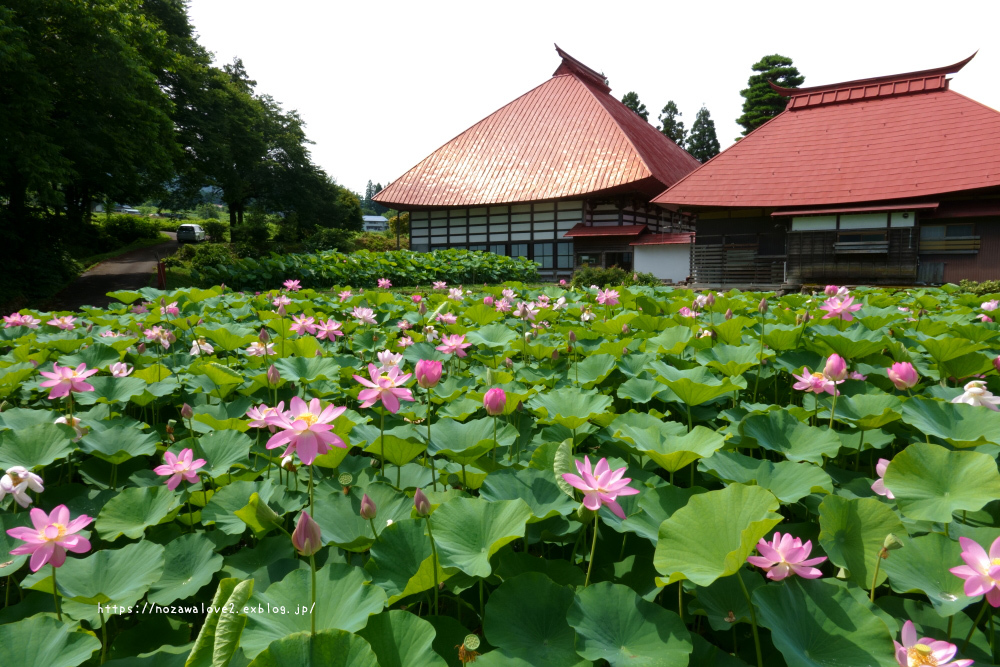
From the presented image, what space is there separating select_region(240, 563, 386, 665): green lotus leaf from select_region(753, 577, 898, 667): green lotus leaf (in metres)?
0.58

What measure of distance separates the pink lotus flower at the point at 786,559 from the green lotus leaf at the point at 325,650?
1.92 feet

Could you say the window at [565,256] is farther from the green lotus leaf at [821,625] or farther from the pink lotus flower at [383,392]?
the green lotus leaf at [821,625]

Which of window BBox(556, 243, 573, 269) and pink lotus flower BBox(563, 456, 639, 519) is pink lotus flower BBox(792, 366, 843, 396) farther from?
window BBox(556, 243, 573, 269)

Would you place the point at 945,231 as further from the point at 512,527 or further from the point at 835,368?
the point at 512,527

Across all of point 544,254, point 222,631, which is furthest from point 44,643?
point 544,254

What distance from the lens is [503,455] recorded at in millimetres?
1545

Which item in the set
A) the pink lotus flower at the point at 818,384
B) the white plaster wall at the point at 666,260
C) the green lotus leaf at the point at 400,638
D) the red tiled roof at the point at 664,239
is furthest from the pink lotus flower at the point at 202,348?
the white plaster wall at the point at 666,260

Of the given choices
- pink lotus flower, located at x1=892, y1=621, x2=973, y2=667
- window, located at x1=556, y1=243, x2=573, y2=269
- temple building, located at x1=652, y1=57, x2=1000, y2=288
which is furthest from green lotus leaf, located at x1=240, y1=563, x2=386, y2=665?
window, located at x1=556, y1=243, x2=573, y2=269

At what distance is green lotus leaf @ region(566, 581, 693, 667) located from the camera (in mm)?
782

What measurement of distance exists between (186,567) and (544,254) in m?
21.0

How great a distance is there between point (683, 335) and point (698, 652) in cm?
156

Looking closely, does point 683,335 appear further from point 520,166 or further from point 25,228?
point 520,166

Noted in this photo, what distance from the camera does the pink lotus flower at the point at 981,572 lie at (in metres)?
0.76

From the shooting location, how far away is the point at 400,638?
79cm
